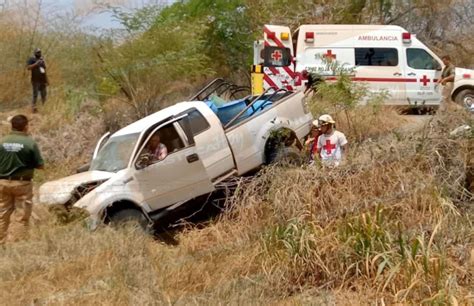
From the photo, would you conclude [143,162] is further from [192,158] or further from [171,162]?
[192,158]

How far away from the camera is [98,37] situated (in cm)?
1602

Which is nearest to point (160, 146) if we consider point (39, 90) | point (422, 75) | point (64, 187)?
point (64, 187)

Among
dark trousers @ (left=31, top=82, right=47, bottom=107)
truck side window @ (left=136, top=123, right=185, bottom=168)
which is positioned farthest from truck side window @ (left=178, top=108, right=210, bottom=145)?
dark trousers @ (left=31, top=82, right=47, bottom=107)

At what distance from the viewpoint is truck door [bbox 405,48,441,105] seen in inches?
639

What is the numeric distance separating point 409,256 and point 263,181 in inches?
120

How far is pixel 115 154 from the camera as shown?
9586 millimetres

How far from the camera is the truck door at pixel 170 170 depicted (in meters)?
9.09

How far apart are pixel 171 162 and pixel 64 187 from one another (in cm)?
153

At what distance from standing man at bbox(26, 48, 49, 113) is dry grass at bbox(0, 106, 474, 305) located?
836 cm

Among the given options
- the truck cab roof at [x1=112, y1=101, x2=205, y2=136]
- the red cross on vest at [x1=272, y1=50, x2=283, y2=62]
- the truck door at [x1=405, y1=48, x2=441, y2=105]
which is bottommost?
the truck door at [x1=405, y1=48, x2=441, y2=105]

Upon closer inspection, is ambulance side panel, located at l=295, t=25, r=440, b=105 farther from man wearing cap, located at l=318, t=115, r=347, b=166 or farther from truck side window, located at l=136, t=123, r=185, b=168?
truck side window, located at l=136, t=123, r=185, b=168

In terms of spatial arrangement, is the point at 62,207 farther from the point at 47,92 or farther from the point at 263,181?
the point at 47,92

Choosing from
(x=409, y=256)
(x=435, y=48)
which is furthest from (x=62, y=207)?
(x=435, y=48)

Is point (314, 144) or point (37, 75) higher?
point (37, 75)
